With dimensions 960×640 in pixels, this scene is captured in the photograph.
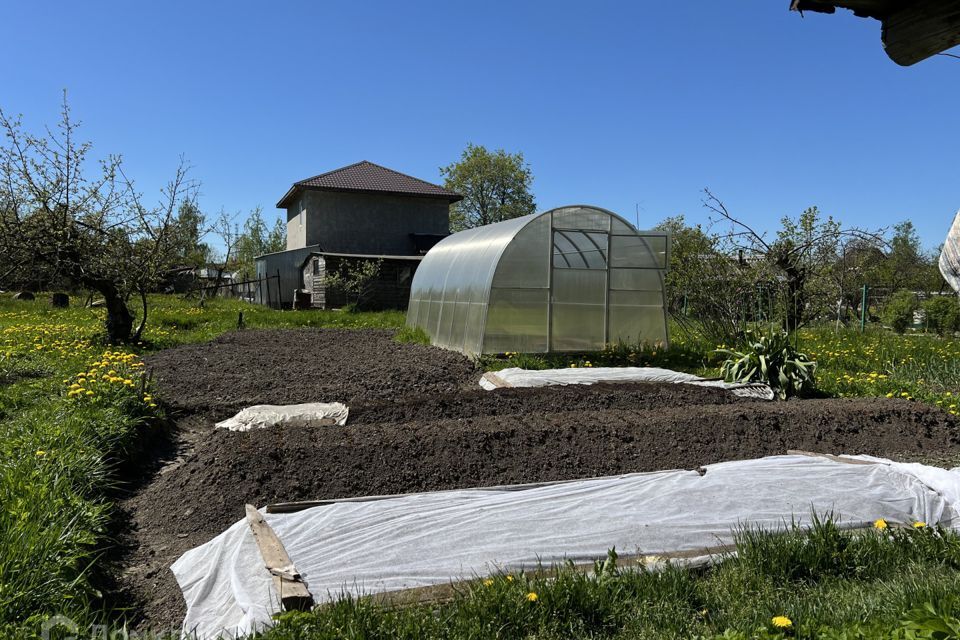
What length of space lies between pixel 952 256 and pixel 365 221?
2765 cm

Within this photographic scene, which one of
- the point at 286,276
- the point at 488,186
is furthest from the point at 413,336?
the point at 488,186

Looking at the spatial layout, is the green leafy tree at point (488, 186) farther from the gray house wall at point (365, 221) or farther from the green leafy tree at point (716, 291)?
the green leafy tree at point (716, 291)

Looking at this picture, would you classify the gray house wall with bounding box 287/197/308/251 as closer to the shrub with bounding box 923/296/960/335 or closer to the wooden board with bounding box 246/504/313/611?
the shrub with bounding box 923/296/960/335

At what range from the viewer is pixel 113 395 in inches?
235

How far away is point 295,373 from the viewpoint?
9.32 meters

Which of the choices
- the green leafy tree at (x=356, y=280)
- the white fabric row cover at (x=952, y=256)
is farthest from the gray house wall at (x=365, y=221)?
the white fabric row cover at (x=952, y=256)

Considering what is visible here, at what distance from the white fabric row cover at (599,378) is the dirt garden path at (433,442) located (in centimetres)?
45

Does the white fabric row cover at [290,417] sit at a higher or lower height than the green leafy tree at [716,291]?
lower

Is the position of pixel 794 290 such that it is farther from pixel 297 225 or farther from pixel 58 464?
pixel 297 225

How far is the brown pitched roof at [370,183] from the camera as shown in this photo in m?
27.4

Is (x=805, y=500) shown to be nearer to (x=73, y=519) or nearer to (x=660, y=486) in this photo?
(x=660, y=486)

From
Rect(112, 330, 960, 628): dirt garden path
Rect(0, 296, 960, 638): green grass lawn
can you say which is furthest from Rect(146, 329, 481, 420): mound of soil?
Rect(0, 296, 960, 638): green grass lawn

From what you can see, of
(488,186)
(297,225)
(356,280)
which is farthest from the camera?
(488,186)

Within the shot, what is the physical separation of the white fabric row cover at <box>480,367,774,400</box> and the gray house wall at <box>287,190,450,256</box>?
19541mm
